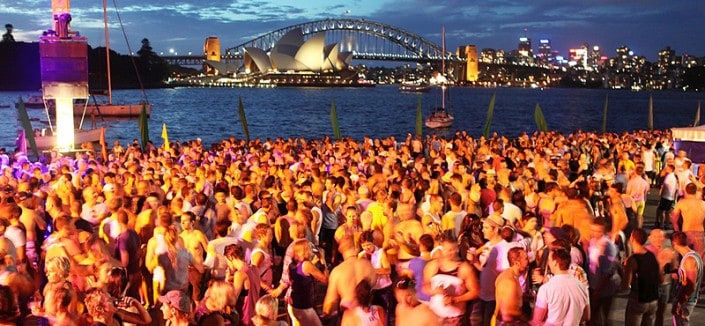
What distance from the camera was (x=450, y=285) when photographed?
17.3 feet

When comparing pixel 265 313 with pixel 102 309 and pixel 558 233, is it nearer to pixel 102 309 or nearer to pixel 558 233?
pixel 102 309

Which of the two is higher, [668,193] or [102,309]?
[102,309]

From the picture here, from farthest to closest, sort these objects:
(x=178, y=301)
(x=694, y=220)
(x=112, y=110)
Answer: (x=112, y=110)
(x=694, y=220)
(x=178, y=301)

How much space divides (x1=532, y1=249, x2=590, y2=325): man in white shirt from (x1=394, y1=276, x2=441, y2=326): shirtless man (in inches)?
32.5

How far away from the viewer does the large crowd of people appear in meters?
4.94

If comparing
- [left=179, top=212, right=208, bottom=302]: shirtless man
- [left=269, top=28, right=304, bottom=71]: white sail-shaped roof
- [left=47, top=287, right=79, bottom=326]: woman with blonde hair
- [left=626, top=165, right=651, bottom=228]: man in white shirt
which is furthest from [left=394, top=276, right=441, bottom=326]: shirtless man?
[left=269, top=28, right=304, bottom=71]: white sail-shaped roof

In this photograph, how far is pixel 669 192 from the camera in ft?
34.8

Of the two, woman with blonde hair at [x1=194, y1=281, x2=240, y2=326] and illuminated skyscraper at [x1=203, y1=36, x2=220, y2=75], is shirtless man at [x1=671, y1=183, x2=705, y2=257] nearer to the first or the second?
woman with blonde hair at [x1=194, y1=281, x2=240, y2=326]

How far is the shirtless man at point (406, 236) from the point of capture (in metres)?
5.98

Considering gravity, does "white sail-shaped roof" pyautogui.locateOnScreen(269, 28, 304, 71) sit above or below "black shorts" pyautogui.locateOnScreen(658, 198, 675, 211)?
above

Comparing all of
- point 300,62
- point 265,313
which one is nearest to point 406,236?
point 265,313

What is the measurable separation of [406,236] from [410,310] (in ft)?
6.16

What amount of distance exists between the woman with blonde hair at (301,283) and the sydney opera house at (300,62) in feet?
419

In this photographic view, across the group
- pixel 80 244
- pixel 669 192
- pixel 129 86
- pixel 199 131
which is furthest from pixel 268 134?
pixel 129 86
